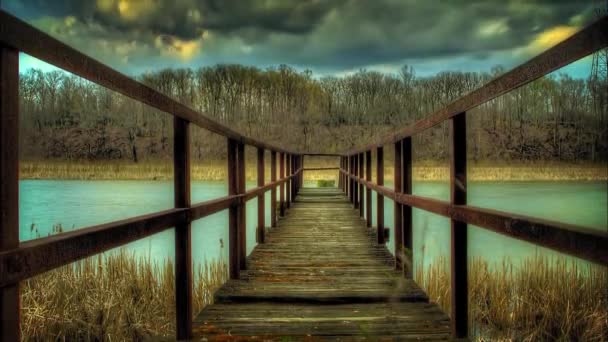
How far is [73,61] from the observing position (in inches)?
53.1

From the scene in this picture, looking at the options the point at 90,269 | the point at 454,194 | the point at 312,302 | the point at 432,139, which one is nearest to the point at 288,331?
the point at 312,302

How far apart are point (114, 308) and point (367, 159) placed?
3787 millimetres

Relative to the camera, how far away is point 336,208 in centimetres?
922

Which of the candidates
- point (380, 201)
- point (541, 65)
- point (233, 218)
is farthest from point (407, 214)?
point (541, 65)

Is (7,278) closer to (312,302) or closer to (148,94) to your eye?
(148,94)

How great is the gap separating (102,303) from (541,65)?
5.29 metres

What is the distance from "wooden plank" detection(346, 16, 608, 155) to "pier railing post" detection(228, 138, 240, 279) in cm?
167

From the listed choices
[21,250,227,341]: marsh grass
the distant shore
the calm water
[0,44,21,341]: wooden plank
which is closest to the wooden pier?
[0,44,21,341]: wooden plank

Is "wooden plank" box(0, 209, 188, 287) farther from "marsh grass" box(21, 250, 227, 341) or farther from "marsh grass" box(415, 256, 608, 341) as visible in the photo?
"marsh grass" box(415, 256, 608, 341)

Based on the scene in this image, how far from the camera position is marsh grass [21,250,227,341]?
4.79 meters

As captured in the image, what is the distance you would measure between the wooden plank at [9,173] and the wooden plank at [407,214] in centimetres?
277

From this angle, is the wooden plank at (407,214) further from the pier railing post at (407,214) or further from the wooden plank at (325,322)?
the wooden plank at (325,322)

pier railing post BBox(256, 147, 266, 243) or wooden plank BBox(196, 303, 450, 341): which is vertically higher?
pier railing post BBox(256, 147, 266, 243)

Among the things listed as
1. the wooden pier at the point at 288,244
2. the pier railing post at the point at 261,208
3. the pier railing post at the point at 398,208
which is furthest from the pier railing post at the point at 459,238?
the pier railing post at the point at 261,208
